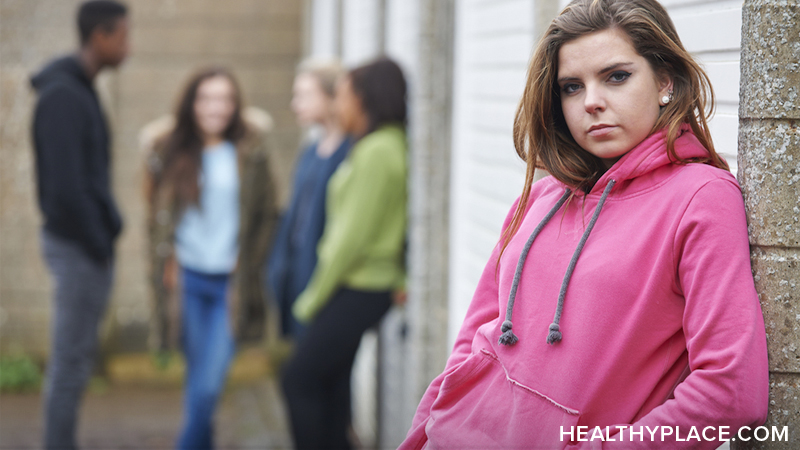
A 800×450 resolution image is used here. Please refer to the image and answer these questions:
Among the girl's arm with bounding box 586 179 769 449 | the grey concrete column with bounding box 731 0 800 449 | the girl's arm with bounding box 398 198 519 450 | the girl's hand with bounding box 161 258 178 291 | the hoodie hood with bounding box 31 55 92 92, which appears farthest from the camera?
the girl's hand with bounding box 161 258 178 291

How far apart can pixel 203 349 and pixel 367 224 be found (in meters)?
1.30

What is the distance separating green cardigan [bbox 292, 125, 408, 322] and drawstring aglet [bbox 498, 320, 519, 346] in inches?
102

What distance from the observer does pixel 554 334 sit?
1.54 m

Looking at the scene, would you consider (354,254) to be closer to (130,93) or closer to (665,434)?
(665,434)

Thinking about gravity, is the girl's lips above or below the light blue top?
above

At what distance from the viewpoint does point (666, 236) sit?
1431 millimetres

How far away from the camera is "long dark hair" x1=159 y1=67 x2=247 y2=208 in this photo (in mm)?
4824

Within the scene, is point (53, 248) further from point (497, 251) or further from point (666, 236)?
point (666, 236)

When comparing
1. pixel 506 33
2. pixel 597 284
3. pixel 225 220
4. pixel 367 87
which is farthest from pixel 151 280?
pixel 597 284

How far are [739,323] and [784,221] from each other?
24cm

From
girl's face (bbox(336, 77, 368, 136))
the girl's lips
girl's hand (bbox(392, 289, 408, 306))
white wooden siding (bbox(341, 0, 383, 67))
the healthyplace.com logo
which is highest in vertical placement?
white wooden siding (bbox(341, 0, 383, 67))

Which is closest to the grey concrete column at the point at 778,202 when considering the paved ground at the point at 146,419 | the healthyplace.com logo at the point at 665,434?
the healthyplace.com logo at the point at 665,434

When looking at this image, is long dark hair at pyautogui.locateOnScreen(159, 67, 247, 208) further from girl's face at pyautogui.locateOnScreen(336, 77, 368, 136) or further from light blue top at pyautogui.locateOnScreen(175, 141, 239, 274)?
girl's face at pyautogui.locateOnScreen(336, 77, 368, 136)

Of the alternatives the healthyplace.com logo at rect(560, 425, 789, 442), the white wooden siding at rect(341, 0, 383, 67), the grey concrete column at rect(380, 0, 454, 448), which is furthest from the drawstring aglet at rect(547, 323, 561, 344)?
the white wooden siding at rect(341, 0, 383, 67)
